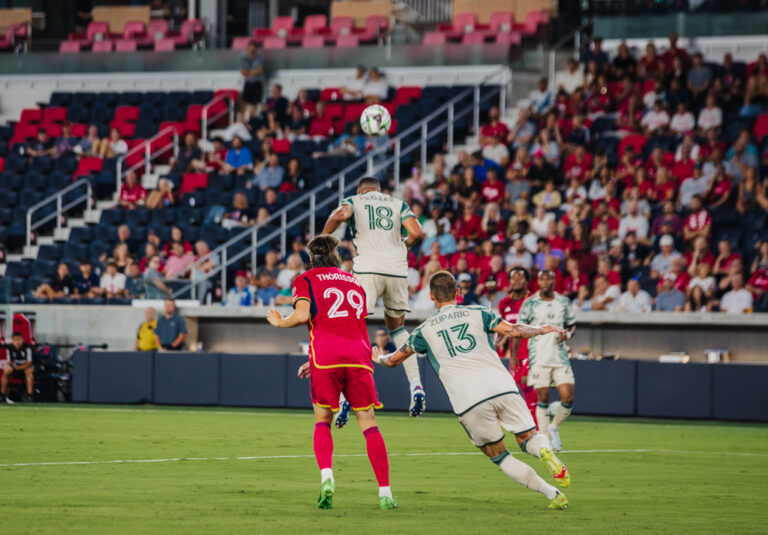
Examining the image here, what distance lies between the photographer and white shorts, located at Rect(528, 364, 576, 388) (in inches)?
592

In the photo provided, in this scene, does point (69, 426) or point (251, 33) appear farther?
point (251, 33)

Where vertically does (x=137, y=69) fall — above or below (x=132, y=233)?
above

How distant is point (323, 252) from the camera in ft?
30.5

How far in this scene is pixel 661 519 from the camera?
8.94 m

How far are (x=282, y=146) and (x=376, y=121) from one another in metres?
12.3

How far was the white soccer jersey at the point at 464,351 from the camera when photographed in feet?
30.1

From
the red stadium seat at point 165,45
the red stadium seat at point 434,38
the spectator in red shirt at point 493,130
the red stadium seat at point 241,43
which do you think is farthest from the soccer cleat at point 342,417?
the red stadium seat at point 165,45

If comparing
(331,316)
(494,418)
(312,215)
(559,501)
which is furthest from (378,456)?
(312,215)

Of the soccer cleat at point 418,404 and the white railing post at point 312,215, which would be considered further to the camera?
the white railing post at point 312,215

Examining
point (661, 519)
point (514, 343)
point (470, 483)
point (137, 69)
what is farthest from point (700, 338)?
point (137, 69)

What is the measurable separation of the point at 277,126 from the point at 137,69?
6612mm

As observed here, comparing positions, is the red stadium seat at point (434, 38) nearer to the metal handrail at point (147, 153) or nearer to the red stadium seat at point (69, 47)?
the metal handrail at point (147, 153)

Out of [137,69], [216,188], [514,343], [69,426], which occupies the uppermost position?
[137,69]

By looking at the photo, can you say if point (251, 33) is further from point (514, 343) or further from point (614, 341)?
point (514, 343)
